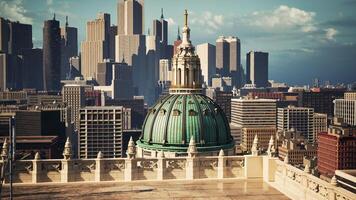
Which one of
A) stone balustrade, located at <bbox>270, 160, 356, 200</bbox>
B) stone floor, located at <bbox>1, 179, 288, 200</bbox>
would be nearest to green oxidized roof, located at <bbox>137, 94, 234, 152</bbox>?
stone floor, located at <bbox>1, 179, 288, 200</bbox>

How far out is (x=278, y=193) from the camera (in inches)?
1249

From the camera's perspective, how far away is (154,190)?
31.7m

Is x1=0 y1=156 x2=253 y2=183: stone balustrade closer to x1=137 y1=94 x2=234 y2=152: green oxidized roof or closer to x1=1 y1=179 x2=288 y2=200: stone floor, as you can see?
x1=1 y1=179 x2=288 y2=200: stone floor

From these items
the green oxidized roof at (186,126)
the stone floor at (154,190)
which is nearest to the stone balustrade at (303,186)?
the stone floor at (154,190)

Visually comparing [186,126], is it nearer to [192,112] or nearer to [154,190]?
[192,112]

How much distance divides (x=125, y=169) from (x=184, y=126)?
5044cm

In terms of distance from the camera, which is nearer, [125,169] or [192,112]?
[125,169]

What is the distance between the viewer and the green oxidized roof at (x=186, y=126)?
83.9 metres

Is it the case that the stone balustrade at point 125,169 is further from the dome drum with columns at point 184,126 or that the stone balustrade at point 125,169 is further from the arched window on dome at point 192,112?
the arched window on dome at point 192,112

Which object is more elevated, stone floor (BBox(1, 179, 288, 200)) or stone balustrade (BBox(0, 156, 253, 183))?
stone balustrade (BBox(0, 156, 253, 183))

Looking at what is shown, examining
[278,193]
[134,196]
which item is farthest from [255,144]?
[134,196]

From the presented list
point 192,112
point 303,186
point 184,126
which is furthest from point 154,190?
point 192,112

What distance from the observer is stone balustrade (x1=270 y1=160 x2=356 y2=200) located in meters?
25.6

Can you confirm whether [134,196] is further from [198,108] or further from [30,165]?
[198,108]
